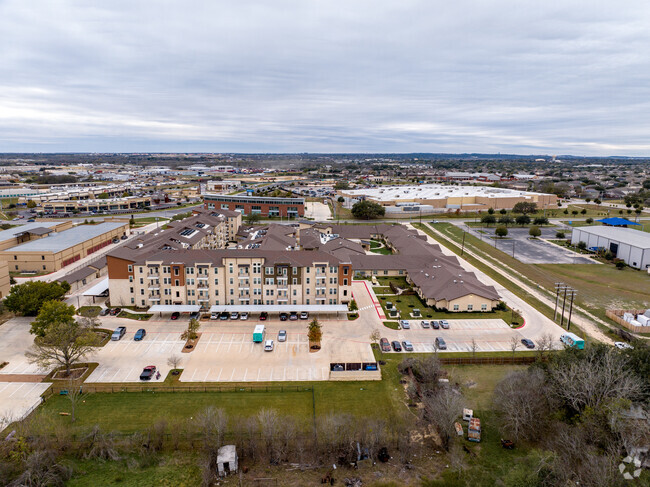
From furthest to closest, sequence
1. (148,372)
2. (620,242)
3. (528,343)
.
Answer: (620,242), (528,343), (148,372)

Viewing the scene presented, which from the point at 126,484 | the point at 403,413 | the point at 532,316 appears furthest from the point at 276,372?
the point at 532,316

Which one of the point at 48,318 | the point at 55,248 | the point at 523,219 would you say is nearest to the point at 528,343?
the point at 48,318

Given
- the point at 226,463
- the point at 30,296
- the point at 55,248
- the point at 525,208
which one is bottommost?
the point at 226,463

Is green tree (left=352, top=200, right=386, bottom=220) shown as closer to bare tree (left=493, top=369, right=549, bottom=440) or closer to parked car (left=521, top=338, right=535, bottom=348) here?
parked car (left=521, top=338, right=535, bottom=348)

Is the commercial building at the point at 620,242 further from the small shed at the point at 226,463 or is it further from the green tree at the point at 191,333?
the small shed at the point at 226,463

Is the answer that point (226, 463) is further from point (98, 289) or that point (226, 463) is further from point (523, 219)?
point (523, 219)

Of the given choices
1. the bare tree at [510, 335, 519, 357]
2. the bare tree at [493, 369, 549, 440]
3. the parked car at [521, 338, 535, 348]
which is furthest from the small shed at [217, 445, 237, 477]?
the parked car at [521, 338, 535, 348]
